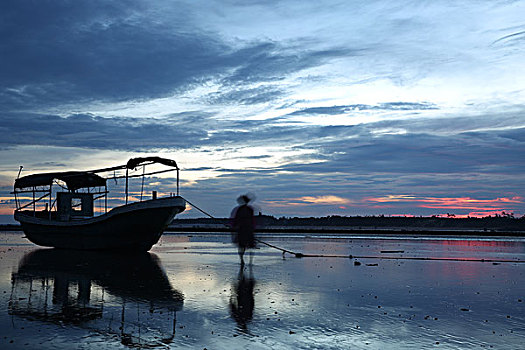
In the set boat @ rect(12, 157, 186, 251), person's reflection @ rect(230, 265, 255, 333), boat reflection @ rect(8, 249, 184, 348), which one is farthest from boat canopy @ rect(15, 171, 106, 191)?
person's reflection @ rect(230, 265, 255, 333)

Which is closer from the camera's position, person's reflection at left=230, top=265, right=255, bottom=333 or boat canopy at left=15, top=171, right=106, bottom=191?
person's reflection at left=230, top=265, right=255, bottom=333

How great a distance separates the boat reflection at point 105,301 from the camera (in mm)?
8414

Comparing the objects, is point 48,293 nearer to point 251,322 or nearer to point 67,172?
point 251,322

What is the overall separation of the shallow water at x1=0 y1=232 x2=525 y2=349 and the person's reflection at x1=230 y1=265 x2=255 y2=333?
2 centimetres

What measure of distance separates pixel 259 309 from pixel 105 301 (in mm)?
3573

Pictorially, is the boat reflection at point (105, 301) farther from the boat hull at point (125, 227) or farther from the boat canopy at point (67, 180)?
the boat canopy at point (67, 180)

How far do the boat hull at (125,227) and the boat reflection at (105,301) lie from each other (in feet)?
30.9

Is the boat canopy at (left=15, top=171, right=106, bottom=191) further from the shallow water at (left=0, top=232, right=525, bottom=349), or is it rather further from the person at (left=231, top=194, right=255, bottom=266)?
the person at (left=231, top=194, right=255, bottom=266)

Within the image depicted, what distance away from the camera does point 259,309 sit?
33.5 feet

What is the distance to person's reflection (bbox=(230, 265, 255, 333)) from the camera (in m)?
9.17

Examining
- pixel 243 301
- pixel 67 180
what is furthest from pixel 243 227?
pixel 67 180

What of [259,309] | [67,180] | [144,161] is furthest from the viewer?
[67,180]

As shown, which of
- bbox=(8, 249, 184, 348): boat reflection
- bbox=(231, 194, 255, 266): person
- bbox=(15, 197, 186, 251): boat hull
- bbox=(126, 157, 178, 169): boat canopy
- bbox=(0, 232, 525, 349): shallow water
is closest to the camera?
bbox=(0, 232, 525, 349): shallow water

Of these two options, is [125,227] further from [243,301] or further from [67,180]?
[243,301]
